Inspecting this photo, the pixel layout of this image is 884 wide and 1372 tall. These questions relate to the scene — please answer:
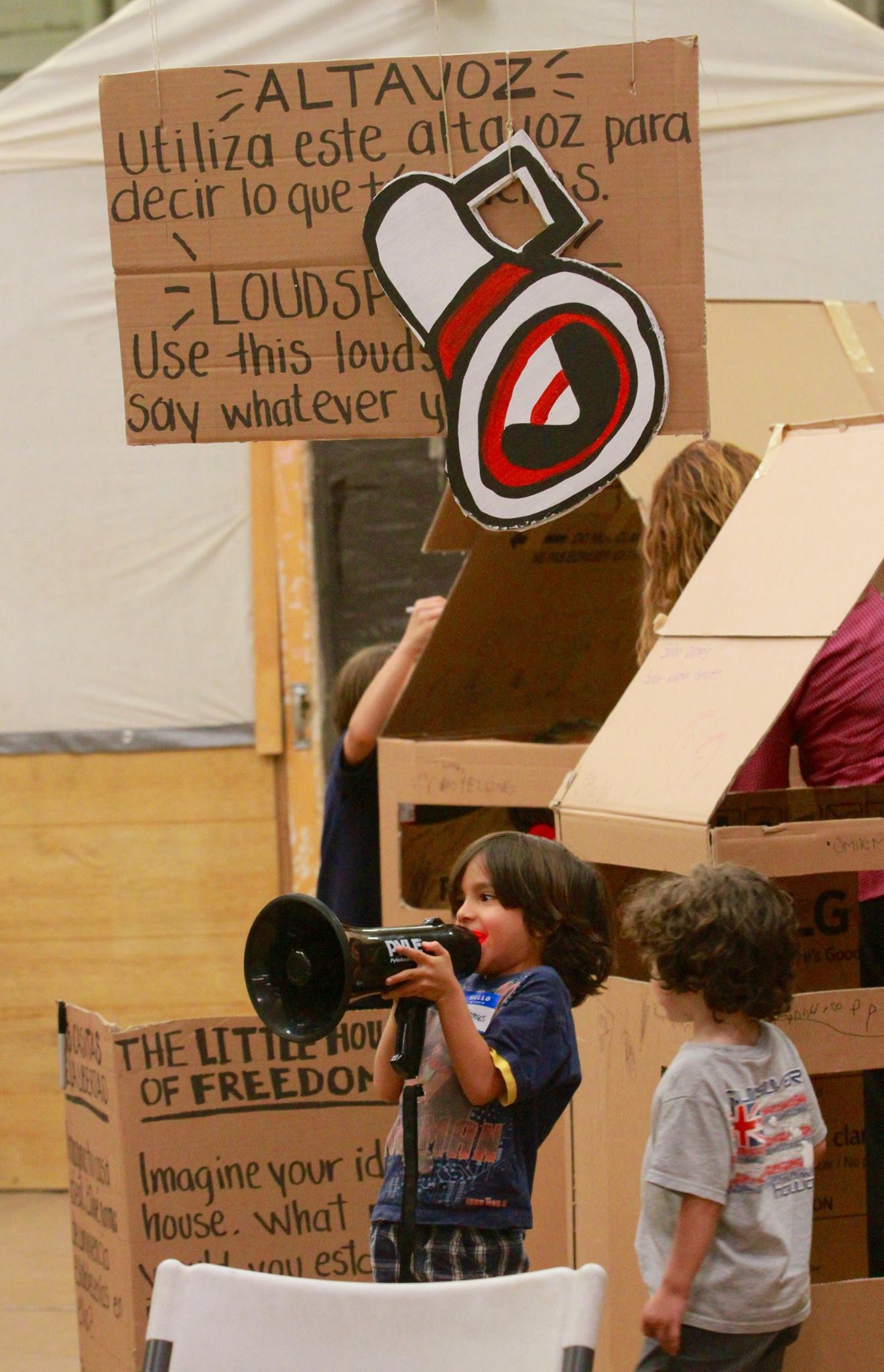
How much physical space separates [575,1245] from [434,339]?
1414 millimetres

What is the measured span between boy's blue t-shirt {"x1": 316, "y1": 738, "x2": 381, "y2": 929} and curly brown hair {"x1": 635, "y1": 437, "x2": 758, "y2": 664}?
0.81 meters

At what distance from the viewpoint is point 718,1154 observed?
1855 millimetres

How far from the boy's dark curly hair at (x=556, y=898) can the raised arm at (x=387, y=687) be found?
1.04 metres

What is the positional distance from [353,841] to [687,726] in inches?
44.0

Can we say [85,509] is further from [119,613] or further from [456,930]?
[456,930]

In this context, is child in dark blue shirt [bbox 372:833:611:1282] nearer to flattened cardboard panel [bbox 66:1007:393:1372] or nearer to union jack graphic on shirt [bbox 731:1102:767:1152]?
union jack graphic on shirt [bbox 731:1102:767:1152]

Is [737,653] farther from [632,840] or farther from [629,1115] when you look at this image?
[629,1115]

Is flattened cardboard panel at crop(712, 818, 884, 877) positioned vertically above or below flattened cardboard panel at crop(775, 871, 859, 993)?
above

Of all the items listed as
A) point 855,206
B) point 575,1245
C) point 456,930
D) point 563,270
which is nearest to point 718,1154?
point 456,930

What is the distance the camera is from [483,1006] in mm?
2018

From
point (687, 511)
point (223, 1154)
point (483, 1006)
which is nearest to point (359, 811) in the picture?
point (223, 1154)

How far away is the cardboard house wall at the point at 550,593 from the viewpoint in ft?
10.8

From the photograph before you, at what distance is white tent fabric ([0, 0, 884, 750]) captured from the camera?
4.29 meters

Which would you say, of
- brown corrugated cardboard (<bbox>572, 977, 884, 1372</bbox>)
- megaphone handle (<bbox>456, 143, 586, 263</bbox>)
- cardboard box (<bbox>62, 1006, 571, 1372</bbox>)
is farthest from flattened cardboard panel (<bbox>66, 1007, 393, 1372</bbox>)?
megaphone handle (<bbox>456, 143, 586, 263</bbox>)
